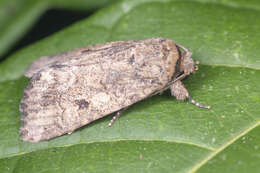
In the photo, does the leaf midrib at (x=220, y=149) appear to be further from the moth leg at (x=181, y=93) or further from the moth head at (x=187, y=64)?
the moth head at (x=187, y=64)

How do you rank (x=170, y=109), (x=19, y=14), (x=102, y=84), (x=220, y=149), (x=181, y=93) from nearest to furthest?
(x=220, y=149), (x=170, y=109), (x=181, y=93), (x=102, y=84), (x=19, y=14)

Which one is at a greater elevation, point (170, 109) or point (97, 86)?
point (97, 86)

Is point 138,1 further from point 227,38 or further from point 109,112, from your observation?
point 109,112

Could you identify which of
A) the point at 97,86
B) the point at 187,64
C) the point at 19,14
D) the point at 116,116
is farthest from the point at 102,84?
the point at 19,14

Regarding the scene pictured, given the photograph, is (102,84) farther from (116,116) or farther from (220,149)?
(220,149)

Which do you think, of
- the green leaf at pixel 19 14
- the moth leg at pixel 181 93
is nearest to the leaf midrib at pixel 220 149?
the moth leg at pixel 181 93

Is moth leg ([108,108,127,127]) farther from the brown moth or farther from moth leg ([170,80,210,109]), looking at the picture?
moth leg ([170,80,210,109])
